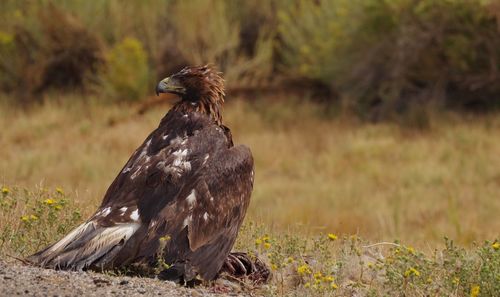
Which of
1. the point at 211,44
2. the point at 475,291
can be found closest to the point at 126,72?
the point at 211,44

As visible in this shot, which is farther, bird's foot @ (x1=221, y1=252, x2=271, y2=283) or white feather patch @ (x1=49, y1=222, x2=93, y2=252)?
bird's foot @ (x1=221, y1=252, x2=271, y2=283)

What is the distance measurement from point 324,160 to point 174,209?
12686mm

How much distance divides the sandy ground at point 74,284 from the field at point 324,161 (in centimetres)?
348

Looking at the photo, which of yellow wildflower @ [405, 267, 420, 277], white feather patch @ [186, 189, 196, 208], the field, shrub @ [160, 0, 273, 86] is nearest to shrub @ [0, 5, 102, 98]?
the field

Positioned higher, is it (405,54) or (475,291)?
(405,54)

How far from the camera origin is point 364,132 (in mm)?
21500

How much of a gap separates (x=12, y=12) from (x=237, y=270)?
711 inches

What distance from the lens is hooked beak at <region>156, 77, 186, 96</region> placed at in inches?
361

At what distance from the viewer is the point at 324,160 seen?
67.5 feet

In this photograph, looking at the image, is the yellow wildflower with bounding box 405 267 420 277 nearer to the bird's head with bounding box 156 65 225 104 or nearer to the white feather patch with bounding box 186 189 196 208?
the white feather patch with bounding box 186 189 196 208

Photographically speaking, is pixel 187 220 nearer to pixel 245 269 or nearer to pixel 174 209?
pixel 174 209

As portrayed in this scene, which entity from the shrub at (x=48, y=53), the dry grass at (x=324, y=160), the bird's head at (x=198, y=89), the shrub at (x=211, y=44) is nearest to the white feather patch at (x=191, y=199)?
the bird's head at (x=198, y=89)

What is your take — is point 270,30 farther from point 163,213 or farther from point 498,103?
point 163,213

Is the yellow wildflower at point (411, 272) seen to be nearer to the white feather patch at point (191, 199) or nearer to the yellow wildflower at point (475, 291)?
the yellow wildflower at point (475, 291)
